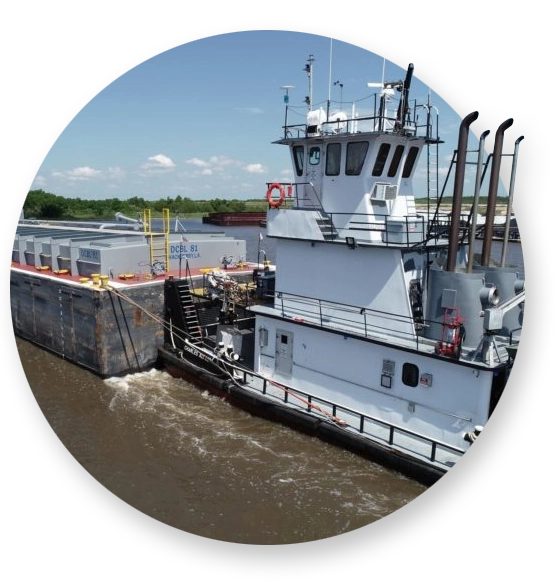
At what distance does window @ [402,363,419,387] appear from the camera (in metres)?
11.1

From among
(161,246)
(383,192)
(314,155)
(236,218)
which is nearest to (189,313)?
(161,246)

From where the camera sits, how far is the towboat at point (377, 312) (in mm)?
10406

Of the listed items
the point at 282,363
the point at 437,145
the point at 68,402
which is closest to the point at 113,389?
the point at 68,402

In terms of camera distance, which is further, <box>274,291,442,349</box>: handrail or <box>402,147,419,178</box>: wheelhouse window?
<box>402,147,419,178</box>: wheelhouse window

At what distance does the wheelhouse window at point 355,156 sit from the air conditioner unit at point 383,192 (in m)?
0.64

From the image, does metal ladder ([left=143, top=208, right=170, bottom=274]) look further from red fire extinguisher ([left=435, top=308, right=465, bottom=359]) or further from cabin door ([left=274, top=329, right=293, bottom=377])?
red fire extinguisher ([left=435, top=308, right=465, bottom=359])

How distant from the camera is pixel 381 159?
42.7 feet

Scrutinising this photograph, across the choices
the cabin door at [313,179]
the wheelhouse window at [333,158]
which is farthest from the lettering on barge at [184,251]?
the wheelhouse window at [333,158]

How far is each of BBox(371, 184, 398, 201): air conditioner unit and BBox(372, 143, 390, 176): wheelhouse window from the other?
0.34 m

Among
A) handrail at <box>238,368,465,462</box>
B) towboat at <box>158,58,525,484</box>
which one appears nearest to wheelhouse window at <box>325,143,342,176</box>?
towboat at <box>158,58,525,484</box>

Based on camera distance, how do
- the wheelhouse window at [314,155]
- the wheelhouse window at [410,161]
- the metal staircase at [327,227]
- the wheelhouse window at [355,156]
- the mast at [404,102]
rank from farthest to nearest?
the wheelhouse window at [314,155] < the wheelhouse window at [410,161] < the metal staircase at [327,227] < the wheelhouse window at [355,156] < the mast at [404,102]

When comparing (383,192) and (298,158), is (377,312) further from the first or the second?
(298,158)

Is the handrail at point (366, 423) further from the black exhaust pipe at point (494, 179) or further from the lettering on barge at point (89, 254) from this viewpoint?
the lettering on barge at point (89, 254)

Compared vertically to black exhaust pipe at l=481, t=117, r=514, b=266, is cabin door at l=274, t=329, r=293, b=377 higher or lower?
lower
